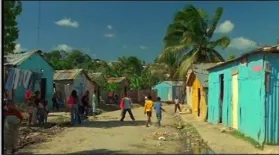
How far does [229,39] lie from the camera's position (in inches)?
1385

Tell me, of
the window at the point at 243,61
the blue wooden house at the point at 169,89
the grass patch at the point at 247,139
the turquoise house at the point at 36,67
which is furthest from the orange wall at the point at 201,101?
the blue wooden house at the point at 169,89

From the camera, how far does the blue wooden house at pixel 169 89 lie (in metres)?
62.2

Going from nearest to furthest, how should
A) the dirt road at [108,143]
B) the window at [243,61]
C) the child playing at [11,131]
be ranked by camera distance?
1. the child playing at [11,131]
2. the dirt road at [108,143]
3. the window at [243,61]

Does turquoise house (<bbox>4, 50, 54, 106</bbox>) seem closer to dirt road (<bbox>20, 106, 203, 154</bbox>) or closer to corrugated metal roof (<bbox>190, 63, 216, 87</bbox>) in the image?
corrugated metal roof (<bbox>190, 63, 216, 87</bbox>)

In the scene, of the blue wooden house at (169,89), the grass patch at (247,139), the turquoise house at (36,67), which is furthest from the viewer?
the blue wooden house at (169,89)

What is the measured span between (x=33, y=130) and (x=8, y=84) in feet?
6.93

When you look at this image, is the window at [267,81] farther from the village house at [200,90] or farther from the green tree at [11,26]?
the village house at [200,90]

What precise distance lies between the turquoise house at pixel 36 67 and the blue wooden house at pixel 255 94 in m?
14.0

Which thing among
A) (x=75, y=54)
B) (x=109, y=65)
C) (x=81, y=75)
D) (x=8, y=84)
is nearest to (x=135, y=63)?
(x=109, y=65)

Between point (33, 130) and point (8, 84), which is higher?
point (8, 84)

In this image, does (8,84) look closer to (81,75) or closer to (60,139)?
(60,139)

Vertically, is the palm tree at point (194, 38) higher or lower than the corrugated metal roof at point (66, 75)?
higher

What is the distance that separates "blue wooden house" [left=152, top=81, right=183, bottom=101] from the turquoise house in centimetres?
3159

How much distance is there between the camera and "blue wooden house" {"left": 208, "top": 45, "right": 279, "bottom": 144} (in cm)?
1245
